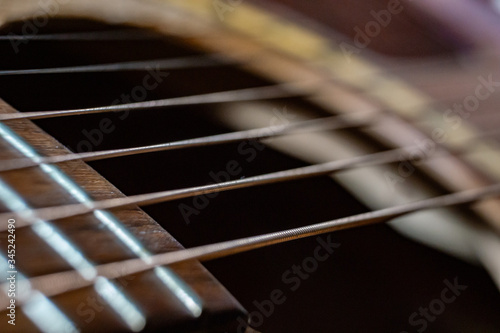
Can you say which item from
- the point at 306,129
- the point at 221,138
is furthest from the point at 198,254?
the point at 306,129

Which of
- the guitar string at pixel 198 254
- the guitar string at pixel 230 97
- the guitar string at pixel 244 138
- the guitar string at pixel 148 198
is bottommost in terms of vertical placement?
the guitar string at pixel 198 254

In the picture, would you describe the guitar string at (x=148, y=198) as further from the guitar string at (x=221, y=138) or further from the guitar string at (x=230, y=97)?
the guitar string at (x=230, y=97)

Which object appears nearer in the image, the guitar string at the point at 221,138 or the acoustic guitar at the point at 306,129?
the guitar string at the point at 221,138

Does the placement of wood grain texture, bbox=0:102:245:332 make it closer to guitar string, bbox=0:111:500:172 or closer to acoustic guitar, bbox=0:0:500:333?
guitar string, bbox=0:111:500:172

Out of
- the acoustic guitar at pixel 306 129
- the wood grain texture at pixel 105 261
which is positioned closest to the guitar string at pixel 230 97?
the acoustic guitar at pixel 306 129

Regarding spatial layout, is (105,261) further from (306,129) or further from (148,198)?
(306,129)

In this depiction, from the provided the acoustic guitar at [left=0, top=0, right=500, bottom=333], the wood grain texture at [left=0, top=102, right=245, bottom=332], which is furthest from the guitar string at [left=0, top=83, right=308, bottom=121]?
the wood grain texture at [left=0, top=102, right=245, bottom=332]

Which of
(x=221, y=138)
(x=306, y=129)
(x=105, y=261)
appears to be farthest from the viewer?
(x=306, y=129)

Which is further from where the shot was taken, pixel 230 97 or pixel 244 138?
pixel 230 97
